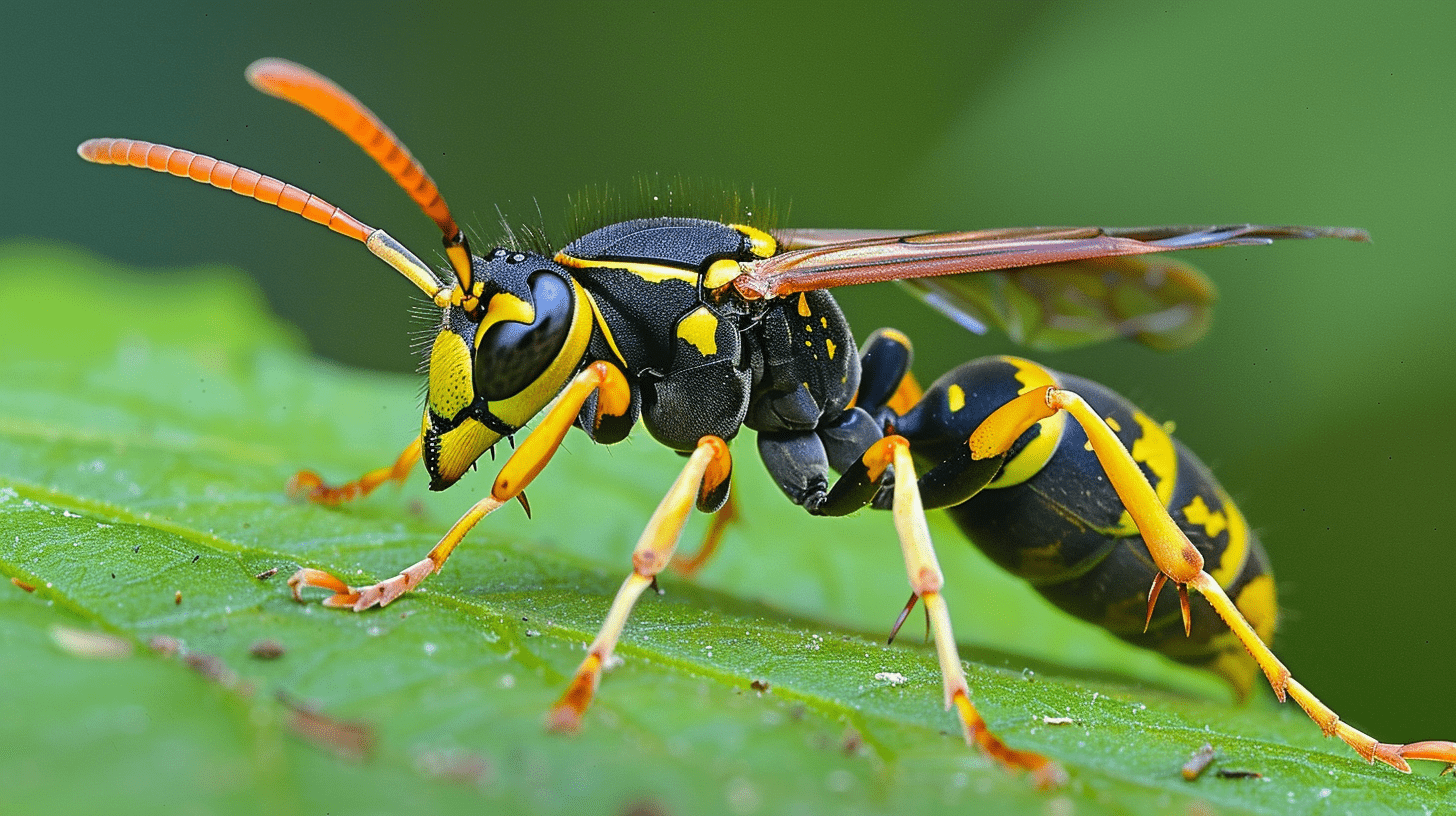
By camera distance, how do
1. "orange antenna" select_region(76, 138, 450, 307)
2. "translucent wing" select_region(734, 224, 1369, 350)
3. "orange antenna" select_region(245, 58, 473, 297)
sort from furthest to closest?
"translucent wing" select_region(734, 224, 1369, 350)
"orange antenna" select_region(76, 138, 450, 307)
"orange antenna" select_region(245, 58, 473, 297)

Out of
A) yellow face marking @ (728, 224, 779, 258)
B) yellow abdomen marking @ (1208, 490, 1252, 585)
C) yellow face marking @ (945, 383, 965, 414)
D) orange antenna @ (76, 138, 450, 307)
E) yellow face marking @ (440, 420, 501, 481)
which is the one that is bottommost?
yellow face marking @ (440, 420, 501, 481)

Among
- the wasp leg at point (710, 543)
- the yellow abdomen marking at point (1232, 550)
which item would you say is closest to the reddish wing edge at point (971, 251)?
the yellow abdomen marking at point (1232, 550)

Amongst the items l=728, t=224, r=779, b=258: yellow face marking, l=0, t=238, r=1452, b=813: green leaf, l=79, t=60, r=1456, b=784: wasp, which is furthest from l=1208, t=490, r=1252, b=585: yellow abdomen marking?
l=728, t=224, r=779, b=258: yellow face marking

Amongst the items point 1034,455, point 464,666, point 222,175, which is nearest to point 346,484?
point 222,175

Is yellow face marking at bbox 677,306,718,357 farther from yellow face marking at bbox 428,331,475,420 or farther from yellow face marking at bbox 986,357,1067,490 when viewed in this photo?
yellow face marking at bbox 986,357,1067,490

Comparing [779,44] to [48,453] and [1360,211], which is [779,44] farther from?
[48,453]

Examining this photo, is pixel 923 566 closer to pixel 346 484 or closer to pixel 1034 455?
pixel 1034 455
